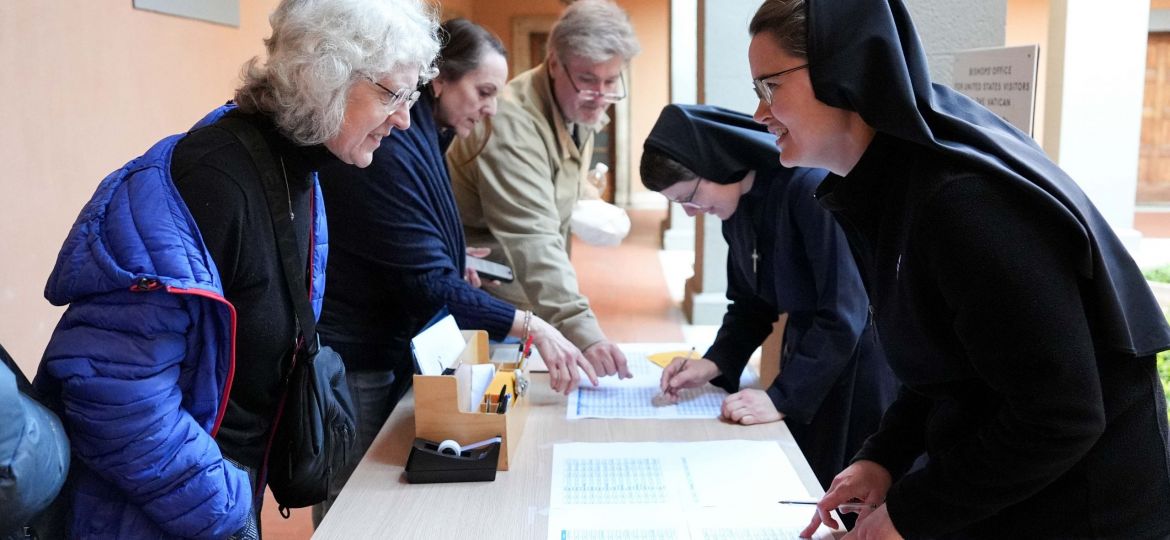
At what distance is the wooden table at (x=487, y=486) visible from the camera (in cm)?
148

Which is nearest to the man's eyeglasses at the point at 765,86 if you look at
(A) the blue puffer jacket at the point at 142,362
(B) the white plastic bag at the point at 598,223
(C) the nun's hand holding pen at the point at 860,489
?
(C) the nun's hand holding pen at the point at 860,489

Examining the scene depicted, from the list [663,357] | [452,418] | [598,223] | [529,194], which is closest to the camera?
[452,418]

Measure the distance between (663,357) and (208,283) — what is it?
4.43 feet

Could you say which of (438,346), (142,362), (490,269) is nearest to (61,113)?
(490,269)

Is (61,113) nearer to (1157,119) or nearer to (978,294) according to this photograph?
(978,294)

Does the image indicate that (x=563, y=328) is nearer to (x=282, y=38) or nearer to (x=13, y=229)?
(x=282, y=38)

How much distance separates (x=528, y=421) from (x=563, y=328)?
423 millimetres

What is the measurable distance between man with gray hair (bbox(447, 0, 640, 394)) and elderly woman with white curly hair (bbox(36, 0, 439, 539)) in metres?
0.93

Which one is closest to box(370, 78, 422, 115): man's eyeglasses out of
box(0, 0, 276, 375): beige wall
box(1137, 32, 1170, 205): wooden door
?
box(0, 0, 276, 375): beige wall

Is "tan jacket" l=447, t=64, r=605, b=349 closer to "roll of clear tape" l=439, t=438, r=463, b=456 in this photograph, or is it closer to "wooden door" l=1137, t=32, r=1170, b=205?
"roll of clear tape" l=439, t=438, r=463, b=456

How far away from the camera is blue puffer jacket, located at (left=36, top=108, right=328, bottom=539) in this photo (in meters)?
1.22

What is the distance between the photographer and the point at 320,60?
56.4 inches

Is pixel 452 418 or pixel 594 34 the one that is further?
pixel 594 34

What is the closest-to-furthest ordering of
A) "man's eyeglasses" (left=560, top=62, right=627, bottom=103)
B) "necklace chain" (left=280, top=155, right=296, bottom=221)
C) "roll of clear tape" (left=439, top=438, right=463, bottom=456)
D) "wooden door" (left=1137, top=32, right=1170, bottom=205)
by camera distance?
"necklace chain" (left=280, top=155, right=296, bottom=221) < "roll of clear tape" (left=439, top=438, right=463, bottom=456) < "man's eyeglasses" (left=560, top=62, right=627, bottom=103) < "wooden door" (left=1137, top=32, right=1170, bottom=205)
